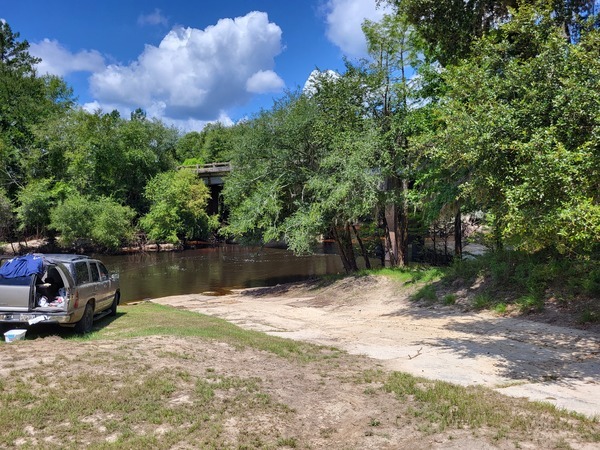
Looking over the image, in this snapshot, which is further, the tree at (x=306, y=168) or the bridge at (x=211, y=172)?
the bridge at (x=211, y=172)

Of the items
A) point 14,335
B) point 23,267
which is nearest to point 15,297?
point 23,267

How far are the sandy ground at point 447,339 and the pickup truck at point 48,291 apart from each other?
14.9 feet

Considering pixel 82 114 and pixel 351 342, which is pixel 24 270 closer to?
pixel 351 342

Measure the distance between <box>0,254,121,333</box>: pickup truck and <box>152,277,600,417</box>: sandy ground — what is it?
4535mm

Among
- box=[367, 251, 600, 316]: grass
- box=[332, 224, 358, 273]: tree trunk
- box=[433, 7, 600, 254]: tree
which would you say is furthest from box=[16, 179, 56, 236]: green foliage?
box=[433, 7, 600, 254]: tree

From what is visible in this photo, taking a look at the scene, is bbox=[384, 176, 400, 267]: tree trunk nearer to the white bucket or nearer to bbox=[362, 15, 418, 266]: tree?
bbox=[362, 15, 418, 266]: tree

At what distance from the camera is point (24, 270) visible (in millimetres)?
9820

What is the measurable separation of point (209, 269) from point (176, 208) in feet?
45.3

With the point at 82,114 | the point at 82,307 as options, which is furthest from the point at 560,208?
the point at 82,114

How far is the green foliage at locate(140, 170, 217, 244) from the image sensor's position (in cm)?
4706

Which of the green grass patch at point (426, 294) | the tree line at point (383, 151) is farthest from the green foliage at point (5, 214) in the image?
the green grass patch at point (426, 294)

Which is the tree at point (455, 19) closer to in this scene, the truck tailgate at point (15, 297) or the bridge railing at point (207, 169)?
the truck tailgate at point (15, 297)

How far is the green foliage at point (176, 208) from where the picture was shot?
47.1 metres

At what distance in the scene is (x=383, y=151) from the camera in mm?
20828
